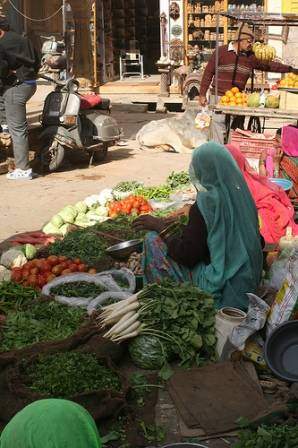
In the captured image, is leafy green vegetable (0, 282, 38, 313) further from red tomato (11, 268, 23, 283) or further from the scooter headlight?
the scooter headlight

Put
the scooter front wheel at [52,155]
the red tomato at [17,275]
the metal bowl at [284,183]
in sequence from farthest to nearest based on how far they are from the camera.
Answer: the scooter front wheel at [52,155] < the metal bowl at [284,183] < the red tomato at [17,275]

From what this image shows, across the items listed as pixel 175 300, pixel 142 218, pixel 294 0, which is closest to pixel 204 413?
pixel 175 300

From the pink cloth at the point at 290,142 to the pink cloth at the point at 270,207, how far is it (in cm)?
118

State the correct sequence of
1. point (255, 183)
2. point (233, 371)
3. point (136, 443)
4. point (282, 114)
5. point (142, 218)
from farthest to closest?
1. point (282, 114)
2. point (255, 183)
3. point (142, 218)
4. point (233, 371)
5. point (136, 443)

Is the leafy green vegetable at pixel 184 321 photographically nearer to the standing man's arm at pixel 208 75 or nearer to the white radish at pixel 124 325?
the white radish at pixel 124 325

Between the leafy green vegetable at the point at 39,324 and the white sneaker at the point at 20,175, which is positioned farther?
the white sneaker at the point at 20,175

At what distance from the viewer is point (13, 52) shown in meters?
8.95

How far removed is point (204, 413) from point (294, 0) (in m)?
10.6

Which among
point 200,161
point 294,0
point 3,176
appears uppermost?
point 294,0

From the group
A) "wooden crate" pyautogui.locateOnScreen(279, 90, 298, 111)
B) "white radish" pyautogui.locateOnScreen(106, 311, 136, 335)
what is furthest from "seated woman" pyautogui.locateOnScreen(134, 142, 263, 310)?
"wooden crate" pyautogui.locateOnScreen(279, 90, 298, 111)

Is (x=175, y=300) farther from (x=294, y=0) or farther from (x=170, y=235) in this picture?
(x=294, y=0)

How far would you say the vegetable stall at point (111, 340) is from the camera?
359cm

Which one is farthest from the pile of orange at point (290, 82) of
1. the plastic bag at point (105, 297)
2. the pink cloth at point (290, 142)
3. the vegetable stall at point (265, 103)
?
the plastic bag at point (105, 297)

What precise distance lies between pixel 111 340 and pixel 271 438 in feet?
4.20
